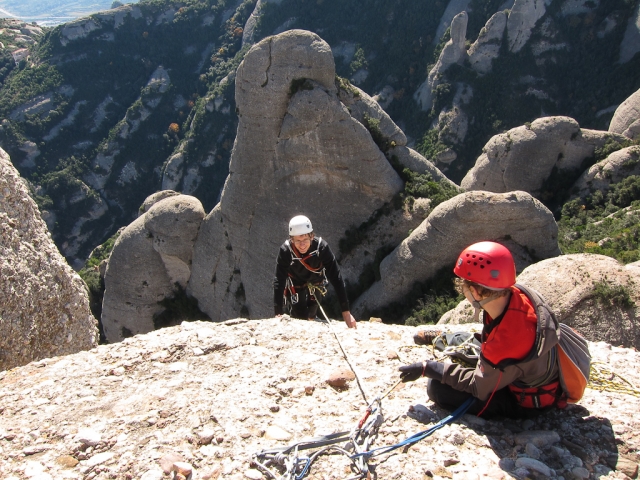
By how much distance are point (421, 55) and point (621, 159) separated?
41.2 m

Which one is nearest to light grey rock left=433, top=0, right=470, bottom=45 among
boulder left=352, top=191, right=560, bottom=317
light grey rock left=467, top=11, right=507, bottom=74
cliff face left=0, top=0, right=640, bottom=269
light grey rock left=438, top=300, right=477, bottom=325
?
cliff face left=0, top=0, right=640, bottom=269

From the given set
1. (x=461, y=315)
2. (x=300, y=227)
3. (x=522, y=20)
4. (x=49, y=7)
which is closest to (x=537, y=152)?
(x=461, y=315)

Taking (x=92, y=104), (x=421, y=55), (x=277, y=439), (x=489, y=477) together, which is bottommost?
(x=92, y=104)

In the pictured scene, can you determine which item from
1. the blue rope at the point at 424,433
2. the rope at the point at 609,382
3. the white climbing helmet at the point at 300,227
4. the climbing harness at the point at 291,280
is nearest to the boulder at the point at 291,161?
the climbing harness at the point at 291,280

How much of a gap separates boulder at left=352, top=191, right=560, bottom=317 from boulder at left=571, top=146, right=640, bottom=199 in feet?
31.2

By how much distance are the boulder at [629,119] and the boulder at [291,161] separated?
54.1 feet

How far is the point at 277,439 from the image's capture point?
14.0 feet

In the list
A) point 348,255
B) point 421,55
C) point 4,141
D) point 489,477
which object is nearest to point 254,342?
point 489,477

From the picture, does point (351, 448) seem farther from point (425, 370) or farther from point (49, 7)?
point (49, 7)

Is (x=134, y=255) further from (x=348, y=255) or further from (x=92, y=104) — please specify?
(x=92, y=104)

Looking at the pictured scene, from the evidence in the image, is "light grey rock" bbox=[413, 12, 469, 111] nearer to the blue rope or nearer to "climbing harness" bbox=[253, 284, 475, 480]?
the blue rope

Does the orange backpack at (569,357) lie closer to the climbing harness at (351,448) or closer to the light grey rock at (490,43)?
the climbing harness at (351,448)

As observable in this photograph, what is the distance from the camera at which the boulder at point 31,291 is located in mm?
5953

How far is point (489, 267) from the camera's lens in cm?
378
